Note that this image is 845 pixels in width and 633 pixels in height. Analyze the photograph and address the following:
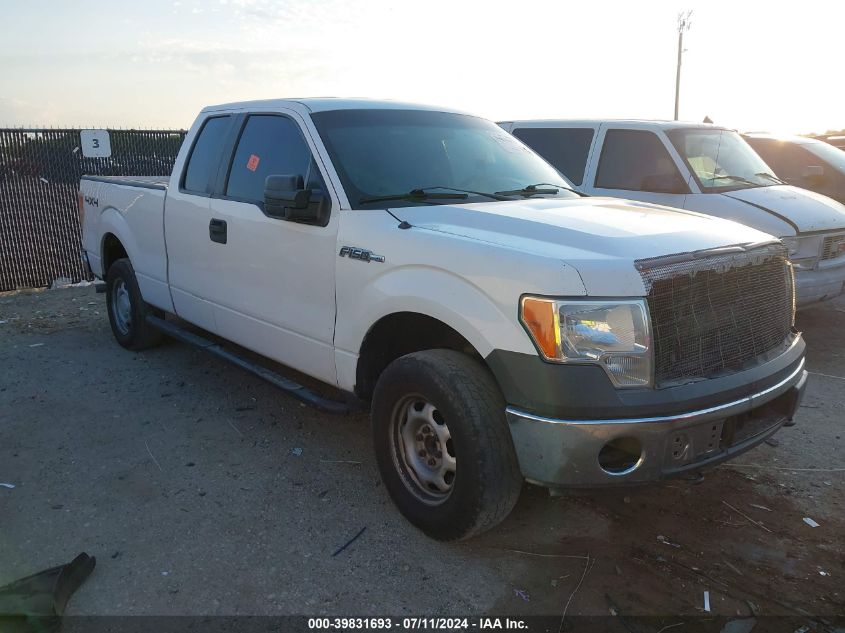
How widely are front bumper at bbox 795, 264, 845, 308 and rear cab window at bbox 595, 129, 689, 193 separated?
1.33m

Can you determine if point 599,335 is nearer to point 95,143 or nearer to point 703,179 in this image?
point 703,179

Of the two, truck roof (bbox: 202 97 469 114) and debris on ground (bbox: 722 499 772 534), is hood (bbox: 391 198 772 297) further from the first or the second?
debris on ground (bbox: 722 499 772 534)

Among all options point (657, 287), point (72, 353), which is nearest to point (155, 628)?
point (657, 287)

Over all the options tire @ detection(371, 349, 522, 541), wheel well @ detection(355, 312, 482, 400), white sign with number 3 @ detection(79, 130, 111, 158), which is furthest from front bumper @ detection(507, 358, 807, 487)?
white sign with number 3 @ detection(79, 130, 111, 158)

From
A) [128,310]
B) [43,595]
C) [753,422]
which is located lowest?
[43,595]

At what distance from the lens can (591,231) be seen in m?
3.23

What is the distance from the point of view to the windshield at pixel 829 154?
9141 millimetres

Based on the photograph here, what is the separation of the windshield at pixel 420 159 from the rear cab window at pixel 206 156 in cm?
113

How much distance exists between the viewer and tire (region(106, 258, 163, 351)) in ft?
20.0

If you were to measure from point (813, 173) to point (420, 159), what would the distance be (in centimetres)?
649

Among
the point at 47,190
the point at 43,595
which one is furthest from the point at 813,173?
the point at 47,190

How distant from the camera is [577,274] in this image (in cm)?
282

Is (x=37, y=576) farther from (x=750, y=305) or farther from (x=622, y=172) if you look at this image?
(x=622, y=172)

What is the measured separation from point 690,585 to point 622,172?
5.04 metres
